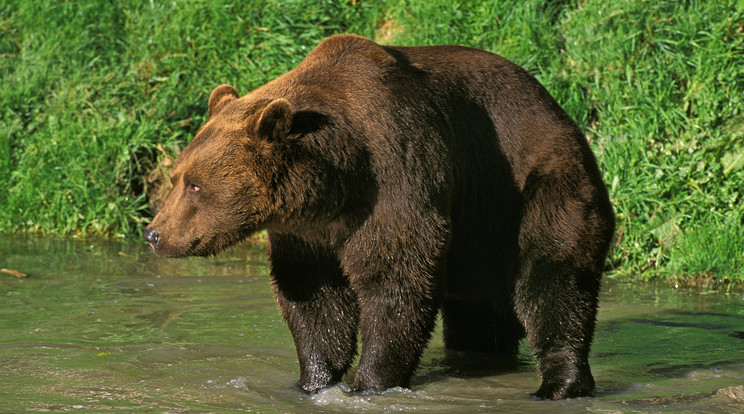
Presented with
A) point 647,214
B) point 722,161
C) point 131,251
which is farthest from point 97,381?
point 722,161

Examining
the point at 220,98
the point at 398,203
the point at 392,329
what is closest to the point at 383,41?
the point at 220,98

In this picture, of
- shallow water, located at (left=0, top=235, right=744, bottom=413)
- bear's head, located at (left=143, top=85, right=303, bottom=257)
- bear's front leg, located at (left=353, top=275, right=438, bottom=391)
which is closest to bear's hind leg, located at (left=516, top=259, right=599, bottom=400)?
shallow water, located at (left=0, top=235, right=744, bottom=413)

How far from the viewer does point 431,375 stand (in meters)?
6.20

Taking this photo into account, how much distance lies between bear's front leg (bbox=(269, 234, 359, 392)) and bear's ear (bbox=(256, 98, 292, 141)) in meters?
0.67

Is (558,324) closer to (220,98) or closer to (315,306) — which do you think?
(315,306)

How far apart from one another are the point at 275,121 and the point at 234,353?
6.50ft

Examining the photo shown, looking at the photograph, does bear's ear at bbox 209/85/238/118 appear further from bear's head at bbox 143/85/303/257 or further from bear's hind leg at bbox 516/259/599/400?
bear's hind leg at bbox 516/259/599/400

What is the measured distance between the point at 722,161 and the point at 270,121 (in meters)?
5.11

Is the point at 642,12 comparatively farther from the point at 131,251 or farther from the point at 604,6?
the point at 131,251

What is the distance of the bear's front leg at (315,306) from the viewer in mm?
5582

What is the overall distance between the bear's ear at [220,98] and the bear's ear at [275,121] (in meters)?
0.61

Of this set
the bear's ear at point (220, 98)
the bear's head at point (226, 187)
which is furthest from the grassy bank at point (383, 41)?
the bear's head at point (226, 187)

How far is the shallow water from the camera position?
5.40 meters

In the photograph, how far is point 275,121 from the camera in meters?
5.07
